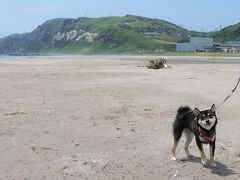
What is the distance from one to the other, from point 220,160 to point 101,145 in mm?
2346

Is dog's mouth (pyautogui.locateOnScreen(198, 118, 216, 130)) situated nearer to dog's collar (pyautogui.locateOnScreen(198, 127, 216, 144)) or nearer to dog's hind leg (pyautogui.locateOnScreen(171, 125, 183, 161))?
dog's collar (pyautogui.locateOnScreen(198, 127, 216, 144))

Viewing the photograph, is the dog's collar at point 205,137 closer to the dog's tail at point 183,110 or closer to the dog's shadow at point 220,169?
the dog's shadow at point 220,169

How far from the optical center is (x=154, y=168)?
8.30 metres

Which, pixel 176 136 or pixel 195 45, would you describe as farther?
pixel 195 45

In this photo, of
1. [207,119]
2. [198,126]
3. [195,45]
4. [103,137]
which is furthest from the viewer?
[195,45]

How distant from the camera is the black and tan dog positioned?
26.9 ft

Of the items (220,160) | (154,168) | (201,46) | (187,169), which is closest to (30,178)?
(154,168)

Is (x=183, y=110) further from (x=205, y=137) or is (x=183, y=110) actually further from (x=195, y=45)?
(x=195, y=45)

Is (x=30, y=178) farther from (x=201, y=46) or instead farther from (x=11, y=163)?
(x=201, y=46)

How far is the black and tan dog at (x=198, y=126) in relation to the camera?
820 cm

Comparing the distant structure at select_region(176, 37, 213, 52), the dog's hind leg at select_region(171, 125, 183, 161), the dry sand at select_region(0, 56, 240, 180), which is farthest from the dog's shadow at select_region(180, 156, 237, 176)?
the distant structure at select_region(176, 37, 213, 52)

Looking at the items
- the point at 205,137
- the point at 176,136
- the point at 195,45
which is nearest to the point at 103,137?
the point at 176,136

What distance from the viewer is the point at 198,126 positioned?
8.39 m

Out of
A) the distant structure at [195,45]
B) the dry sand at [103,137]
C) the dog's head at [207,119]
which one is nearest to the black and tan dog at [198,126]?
the dog's head at [207,119]
